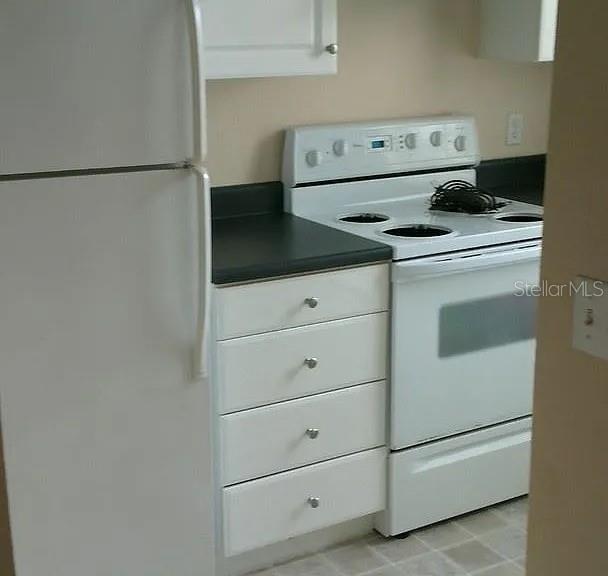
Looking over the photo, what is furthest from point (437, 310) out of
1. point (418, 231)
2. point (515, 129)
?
point (515, 129)

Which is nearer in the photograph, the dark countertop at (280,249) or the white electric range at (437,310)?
the dark countertop at (280,249)

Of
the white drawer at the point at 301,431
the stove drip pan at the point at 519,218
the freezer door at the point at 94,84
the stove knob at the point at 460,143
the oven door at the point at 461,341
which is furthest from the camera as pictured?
the stove knob at the point at 460,143

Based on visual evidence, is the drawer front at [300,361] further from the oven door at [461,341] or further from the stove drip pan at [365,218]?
the stove drip pan at [365,218]

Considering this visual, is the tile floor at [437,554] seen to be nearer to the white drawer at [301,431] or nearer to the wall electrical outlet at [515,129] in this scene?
the white drawer at [301,431]

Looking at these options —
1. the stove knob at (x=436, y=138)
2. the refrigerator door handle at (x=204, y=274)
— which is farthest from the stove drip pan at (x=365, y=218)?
the refrigerator door handle at (x=204, y=274)

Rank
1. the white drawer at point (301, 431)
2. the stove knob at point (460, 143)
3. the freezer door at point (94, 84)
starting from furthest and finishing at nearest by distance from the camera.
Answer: the stove knob at point (460, 143)
the white drawer at point (301, 431)
the freezer door at point (94, 84)

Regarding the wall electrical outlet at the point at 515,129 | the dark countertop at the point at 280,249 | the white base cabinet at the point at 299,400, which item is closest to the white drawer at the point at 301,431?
the white base cabinet at the point at 299,400

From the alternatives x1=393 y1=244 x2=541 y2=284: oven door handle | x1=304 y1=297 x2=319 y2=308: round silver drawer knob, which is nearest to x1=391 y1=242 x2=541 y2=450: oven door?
x1=393 y1=244 x2=541 y2=284: oven door handle

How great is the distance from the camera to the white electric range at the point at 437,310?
273cm

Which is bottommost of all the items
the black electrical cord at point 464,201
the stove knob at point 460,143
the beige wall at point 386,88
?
the black electrical cord at point 464,201

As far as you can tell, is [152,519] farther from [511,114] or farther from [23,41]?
[511,114]

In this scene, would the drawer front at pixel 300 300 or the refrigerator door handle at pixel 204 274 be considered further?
the drawer front at pixel 300 300

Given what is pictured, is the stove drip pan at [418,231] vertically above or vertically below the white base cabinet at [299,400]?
above

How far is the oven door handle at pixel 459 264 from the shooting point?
8.64 feet
